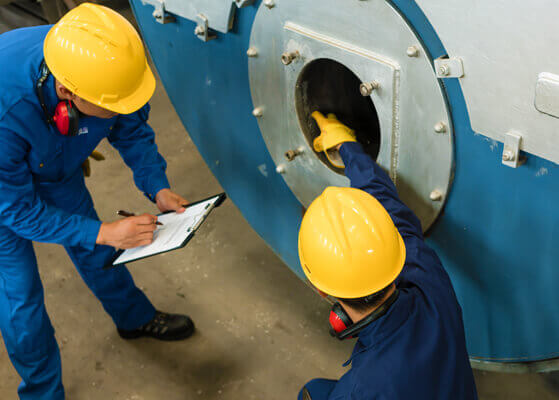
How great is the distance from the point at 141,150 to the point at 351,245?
3.39 feet

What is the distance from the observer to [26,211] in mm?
1428

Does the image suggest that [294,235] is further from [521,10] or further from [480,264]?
[521,10]

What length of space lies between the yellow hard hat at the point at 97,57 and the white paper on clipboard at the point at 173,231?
0.37 metres

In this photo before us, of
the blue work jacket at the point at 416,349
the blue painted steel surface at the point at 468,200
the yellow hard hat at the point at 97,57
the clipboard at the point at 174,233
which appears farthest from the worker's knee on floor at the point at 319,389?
the yellow hard hat at the point at 97,57

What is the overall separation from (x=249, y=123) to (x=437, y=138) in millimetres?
705

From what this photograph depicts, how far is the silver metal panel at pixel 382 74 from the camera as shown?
101cm

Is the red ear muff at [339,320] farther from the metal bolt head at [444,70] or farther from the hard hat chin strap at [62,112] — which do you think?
the hard hat chin strap at [62,112]

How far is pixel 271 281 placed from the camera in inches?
87.4

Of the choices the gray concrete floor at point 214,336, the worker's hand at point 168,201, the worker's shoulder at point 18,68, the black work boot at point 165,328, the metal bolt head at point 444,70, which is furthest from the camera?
the black work boot at point 165,328

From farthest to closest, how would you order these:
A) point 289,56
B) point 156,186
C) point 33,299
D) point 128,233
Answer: point 156,186 < point 33,299 < point 128,233 < point 289,56

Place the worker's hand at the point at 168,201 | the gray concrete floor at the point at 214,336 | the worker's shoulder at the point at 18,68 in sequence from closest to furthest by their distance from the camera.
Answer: the worker's shoulder at the point at 18,68, the worker's hand at the point at 168,201, the gray concrete floor at the point at 214,336

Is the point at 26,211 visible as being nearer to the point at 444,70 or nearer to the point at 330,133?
the point at 330,133

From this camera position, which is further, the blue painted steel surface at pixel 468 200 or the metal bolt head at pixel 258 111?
the metal bolt head at pixel 258 111

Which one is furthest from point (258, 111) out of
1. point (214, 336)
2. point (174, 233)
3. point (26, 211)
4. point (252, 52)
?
point (214, 336)
